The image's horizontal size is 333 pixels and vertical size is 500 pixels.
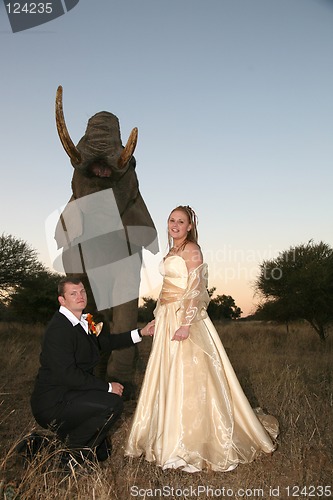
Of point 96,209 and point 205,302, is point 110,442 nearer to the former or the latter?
point 205,302

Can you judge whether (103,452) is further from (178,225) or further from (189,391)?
(178,225)

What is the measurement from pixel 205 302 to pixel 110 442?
4.66ft

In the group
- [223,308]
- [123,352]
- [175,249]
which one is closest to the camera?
[175,249]

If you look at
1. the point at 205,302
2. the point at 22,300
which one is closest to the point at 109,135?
the point at 205,302

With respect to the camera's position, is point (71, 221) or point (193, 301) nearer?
point (193, 301)

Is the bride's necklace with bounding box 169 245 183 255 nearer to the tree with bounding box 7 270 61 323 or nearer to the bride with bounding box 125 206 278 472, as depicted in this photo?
the bride with bounding box 125 206 278 472

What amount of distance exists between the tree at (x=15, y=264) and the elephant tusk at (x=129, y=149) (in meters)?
11.7

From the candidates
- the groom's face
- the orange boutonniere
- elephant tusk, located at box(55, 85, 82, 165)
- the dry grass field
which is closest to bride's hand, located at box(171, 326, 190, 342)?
the orange boutonniere

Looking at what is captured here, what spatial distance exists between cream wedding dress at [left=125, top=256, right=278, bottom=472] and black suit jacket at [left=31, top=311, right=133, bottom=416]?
458 millimetres

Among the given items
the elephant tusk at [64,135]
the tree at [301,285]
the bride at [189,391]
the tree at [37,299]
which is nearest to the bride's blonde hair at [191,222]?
the bride at [189,391]

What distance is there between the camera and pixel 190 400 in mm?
3693

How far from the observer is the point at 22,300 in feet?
59.6

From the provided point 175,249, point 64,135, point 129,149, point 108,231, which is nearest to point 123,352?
point 108,231

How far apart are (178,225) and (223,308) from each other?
31.4m
